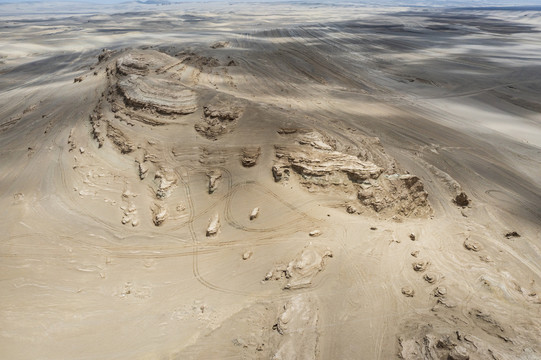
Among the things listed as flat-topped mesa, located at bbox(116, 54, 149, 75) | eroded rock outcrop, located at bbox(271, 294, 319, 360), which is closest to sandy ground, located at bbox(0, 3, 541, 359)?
eroded rock outcrop, located at bbox(271, 294, 319, 360)

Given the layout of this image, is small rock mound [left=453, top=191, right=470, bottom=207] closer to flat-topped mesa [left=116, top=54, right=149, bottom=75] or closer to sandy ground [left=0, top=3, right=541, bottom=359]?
sandy ground [left=0, top=3, right=541, bottom=359]

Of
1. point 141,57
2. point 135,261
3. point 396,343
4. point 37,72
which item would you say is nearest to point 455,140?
point 396,343

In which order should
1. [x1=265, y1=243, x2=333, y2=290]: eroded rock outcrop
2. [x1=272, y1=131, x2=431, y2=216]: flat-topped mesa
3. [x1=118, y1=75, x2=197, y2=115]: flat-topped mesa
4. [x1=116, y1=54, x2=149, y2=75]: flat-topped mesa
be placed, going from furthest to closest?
[x1=116, y1=54, x2=149, y2=75]: flat-topped mesa
[x1=118, y1=75, x2=197, y2=115]: flat-topped mesa
[x1=272, y1=131, x2=431, y2=216]: flat-topped mesa
[x1=265, y1=243, x2=333, y2=290]: eroded rock outcrop

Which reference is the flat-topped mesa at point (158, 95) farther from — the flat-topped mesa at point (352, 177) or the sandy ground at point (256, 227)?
the flat-topped mesa at point (352, 177)

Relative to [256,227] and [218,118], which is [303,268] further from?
[218,118]

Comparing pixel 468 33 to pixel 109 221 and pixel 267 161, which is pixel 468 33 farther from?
pixel 109 221

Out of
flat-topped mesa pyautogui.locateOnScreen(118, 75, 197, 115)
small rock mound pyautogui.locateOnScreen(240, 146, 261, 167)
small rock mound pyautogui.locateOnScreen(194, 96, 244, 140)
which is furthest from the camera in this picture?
flat-topped mesa pyautogui.locateOnScreen(118, 75, 197, 115)
